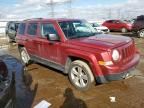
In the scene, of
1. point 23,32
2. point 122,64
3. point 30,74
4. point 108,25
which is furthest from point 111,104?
point 108,25

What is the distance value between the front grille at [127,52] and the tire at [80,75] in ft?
3.05

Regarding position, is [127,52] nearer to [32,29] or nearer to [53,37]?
[53,37]

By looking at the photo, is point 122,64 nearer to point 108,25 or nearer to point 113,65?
point 113,65

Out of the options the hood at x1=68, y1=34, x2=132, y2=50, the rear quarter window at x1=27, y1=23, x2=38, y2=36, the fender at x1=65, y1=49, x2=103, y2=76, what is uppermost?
the rear quarter window at x1=27, y1=23, x2=38, y2=36

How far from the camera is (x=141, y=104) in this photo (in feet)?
16.8

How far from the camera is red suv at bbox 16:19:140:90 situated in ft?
18.1

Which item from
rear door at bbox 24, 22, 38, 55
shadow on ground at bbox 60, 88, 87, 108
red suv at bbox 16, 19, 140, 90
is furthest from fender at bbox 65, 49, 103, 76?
rear door at bbox 24, 22, 38, 55

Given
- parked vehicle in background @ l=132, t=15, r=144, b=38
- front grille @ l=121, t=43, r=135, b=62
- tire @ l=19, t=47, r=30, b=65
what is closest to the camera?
front grille @ l=121, t=43, r=135, b=62

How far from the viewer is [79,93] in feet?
19.4

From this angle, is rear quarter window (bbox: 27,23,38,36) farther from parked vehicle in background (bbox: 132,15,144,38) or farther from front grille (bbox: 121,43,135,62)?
parked vehicle in background (bbox: 132,15,144,38)

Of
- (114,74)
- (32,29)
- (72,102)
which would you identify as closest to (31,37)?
(32,29)

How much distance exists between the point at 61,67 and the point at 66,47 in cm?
73

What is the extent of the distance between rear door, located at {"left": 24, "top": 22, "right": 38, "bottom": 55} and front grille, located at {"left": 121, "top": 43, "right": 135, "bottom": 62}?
3319mm

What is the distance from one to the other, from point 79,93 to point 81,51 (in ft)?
3.51
